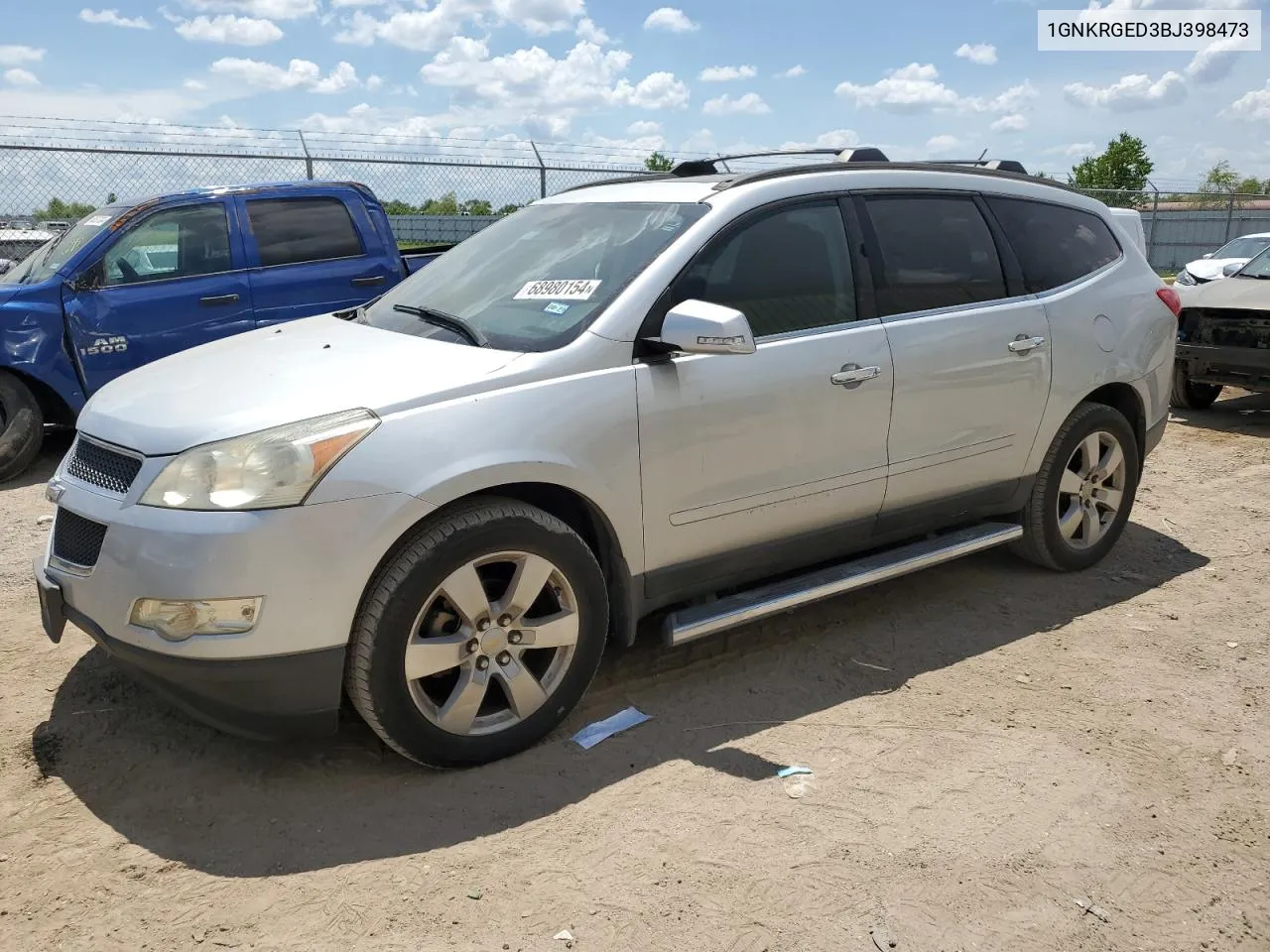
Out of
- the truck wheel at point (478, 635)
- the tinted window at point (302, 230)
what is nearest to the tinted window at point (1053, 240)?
the truck wheel at point (478, 635)

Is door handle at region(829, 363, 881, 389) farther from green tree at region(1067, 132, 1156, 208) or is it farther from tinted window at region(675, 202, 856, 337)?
green tree at region(1067, 132, 1156, 208)

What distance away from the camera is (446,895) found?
267 centimetres

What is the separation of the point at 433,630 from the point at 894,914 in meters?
1.53

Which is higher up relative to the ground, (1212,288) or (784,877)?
(1212,288)

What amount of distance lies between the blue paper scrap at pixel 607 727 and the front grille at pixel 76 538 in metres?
1.59

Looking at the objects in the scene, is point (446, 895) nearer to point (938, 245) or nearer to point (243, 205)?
point (938, 245)

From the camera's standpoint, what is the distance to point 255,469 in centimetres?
285

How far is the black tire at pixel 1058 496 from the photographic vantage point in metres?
4.73

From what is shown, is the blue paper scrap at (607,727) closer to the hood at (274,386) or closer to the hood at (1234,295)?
the hood at (274,386)

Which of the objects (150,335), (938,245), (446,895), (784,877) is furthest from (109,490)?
(150,335)

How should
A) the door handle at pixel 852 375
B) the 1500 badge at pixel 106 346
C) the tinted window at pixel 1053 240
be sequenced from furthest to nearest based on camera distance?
the 1500 badge at pixel 106 346 → the tinted window at pixel 1053 240 → the door handle at pixel 852 375

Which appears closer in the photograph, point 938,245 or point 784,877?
point 784,877

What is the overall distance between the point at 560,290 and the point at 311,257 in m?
4.74

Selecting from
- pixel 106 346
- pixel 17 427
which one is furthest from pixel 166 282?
pixel 17 427
